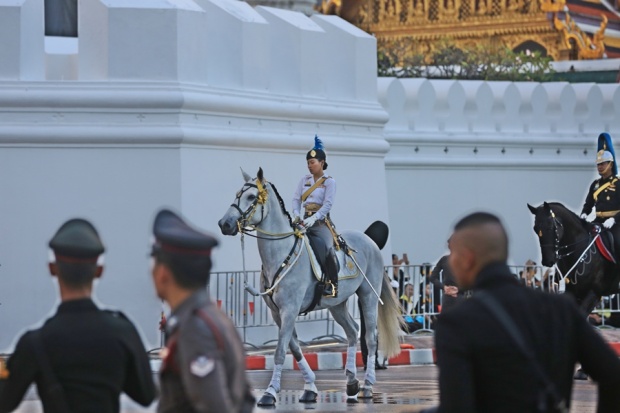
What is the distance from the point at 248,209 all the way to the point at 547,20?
22.4 meters

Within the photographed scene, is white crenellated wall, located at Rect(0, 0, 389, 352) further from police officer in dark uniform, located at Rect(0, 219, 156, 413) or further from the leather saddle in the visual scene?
police officer in dark uniform, located at Rect(0, 219, 156, 413)

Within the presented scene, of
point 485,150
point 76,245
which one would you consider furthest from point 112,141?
point 76,245

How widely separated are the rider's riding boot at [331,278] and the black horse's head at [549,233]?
9.25 feet

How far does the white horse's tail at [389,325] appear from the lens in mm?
16766

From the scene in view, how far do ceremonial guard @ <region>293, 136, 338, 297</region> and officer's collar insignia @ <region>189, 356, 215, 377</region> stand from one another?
390 inches

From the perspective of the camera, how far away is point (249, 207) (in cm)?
1518

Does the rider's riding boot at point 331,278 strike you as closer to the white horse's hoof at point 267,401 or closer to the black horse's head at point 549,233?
→ the white horse's hoof at point 267,401

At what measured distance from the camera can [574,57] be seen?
3619 cm

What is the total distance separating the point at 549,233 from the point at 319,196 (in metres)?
2.97

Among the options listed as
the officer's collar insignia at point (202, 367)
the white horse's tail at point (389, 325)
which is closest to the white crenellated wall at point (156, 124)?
the white horse's tail at point (389, 325)

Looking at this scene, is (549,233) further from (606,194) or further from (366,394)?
(366,394)

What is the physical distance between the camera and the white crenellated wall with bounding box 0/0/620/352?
2000 cm

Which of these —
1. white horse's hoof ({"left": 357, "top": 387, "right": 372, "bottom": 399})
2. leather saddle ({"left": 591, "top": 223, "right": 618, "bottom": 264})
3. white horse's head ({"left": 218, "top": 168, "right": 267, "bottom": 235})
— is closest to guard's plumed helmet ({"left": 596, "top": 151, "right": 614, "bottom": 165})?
leather saddle ({"left": 591, "top": 223, "right": 618, "bottom": 264})

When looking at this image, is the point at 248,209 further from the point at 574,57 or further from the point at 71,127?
the point at 574,57
